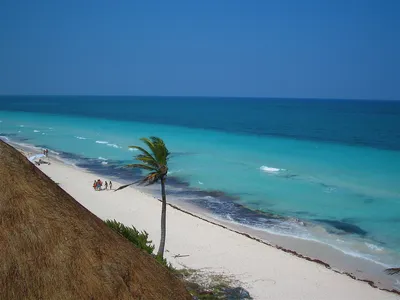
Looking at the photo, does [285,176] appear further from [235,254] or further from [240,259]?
[240,259]

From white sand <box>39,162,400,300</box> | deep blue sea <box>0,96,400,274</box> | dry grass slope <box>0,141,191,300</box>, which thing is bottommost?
white sand <box>39,162,400,300</box>

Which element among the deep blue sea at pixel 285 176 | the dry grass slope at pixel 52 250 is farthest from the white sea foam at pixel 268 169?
the dry grass slope at pixel 52 250

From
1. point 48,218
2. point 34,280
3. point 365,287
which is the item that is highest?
point 48,218

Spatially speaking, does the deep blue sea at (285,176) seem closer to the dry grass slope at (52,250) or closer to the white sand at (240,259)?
the white sand at (240,259)

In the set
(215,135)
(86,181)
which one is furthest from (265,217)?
(215,135)

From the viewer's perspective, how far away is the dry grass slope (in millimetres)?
5141

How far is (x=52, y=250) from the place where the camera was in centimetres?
534

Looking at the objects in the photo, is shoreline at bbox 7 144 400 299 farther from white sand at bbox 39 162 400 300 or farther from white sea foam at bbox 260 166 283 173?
white sea foam at bbox 260 166 283 173

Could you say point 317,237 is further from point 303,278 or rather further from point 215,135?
point 215,135

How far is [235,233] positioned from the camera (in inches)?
883

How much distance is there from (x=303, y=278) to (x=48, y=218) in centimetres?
1389

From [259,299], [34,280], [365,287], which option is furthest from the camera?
[365,287]

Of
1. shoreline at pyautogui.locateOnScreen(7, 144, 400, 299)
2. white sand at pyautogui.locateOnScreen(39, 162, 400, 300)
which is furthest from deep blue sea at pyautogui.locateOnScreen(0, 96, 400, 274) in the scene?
white sand at pyautogui.locateOnScreen(39, 162, 400, 300)

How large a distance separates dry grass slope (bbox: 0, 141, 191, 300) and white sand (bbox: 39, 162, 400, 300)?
34.0 ft
